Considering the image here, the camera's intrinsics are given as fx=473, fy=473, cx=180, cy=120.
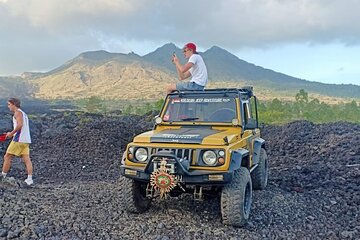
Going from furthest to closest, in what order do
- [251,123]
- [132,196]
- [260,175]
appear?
[260,175], [251,123], [132,196]

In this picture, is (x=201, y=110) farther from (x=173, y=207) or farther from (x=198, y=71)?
(x=173, y=207)

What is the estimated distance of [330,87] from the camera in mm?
195750

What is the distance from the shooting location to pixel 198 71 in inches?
358

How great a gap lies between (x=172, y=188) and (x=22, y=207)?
8.05ft

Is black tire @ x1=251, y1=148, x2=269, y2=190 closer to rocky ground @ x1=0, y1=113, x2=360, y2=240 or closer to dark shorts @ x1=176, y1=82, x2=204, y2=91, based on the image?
rocky ground @ x1=0, y1=113, x2=360, y2=240

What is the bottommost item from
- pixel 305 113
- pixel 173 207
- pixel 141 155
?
pixel 305 113

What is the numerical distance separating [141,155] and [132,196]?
753 millimetres

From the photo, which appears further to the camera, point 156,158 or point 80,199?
point 80,199

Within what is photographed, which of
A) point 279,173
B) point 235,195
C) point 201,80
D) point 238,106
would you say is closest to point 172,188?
point 235,195

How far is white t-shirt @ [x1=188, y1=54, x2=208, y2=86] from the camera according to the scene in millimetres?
9008

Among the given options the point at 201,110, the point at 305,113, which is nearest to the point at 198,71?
the point at 201,110

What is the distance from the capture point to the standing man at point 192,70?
8.95 meters

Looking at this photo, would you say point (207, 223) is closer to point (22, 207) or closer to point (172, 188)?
point (172, 188)

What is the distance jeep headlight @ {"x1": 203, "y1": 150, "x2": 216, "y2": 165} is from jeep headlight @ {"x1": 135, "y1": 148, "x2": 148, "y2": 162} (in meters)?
0.92
